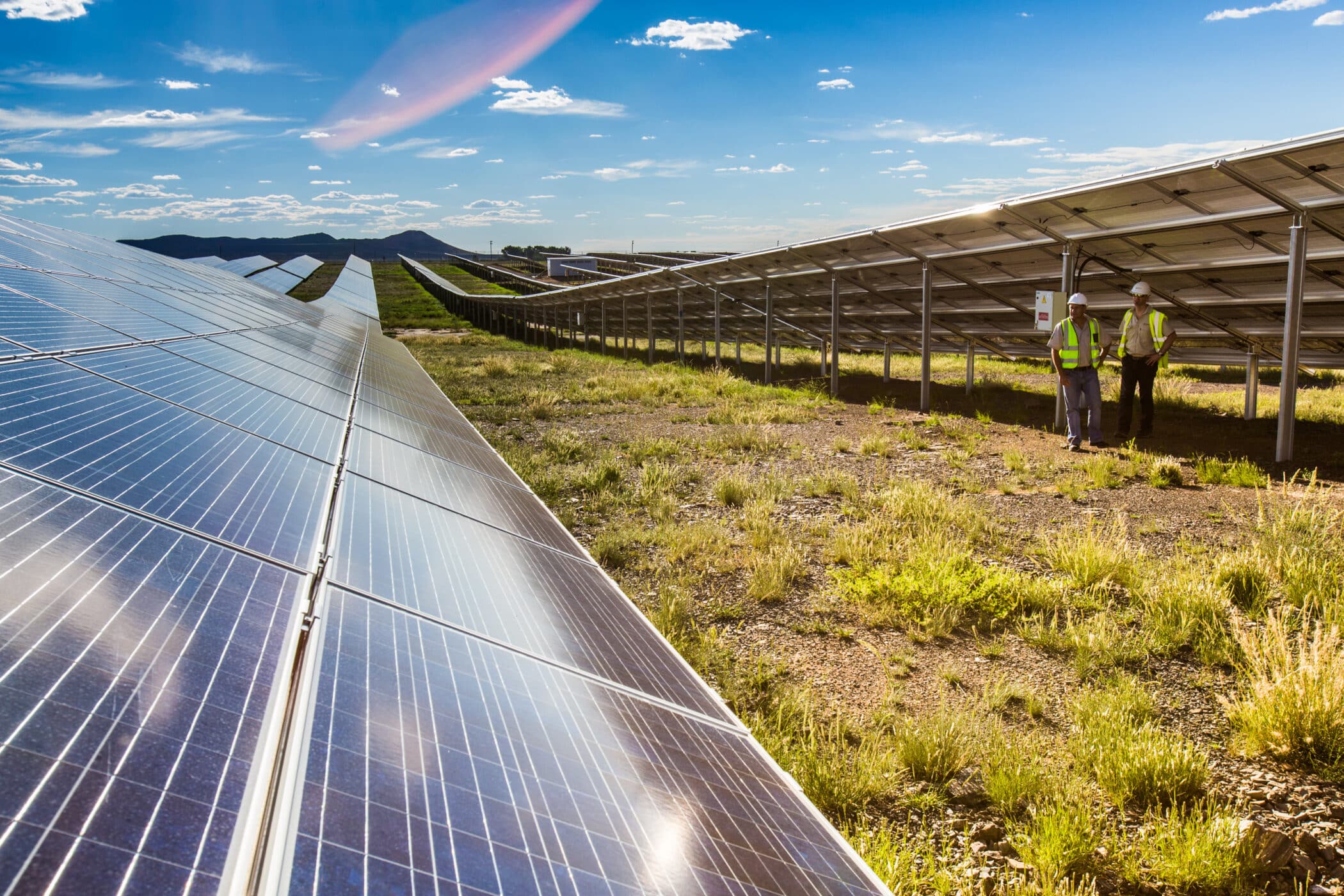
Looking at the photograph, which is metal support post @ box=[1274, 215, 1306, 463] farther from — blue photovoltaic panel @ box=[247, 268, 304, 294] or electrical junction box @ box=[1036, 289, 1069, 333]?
blue photovoltaic panel @ box=[247, 268, 304, 294]

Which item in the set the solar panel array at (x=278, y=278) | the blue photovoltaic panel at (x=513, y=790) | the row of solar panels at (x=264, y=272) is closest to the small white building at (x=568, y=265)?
the solar panel array at (x=278, y=278)

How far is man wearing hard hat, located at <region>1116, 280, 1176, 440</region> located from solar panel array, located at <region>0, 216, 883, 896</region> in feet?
34.8

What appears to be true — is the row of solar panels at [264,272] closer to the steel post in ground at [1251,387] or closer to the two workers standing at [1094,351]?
the two workers standing at [1094,351]

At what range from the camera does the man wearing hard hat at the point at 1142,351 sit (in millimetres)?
12164

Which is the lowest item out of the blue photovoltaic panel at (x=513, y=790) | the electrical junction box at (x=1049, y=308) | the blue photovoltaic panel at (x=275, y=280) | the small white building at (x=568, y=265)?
the blue photovoltaic panel at (x=513, y=790)

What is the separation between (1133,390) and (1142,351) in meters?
0.71

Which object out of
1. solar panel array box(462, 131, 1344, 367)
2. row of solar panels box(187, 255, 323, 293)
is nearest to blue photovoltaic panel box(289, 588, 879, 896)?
solar panel array box(462, 131, 1344, 367)

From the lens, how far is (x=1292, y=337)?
35.2 feet

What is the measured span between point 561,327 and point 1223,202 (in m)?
49.5

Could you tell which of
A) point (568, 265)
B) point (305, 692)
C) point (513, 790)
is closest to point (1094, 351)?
point (513, 790)

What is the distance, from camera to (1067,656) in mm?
5734

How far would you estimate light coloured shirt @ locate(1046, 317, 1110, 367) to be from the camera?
12305 mm

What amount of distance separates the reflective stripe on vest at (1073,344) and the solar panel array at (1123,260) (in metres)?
1.83

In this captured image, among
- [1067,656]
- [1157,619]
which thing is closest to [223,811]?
[1067,656]
